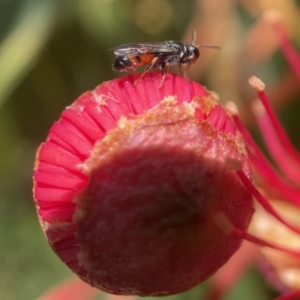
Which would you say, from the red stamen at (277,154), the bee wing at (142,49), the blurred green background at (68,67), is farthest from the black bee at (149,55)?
the blurred green background at (68,67)

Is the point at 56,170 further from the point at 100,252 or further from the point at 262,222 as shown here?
the point at 262,222

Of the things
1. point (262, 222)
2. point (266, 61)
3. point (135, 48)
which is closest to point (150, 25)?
point (266, 61)

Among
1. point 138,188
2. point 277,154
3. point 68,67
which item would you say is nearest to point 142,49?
point 138,188

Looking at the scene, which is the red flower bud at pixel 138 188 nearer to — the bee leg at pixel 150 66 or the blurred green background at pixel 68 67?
the bee leg at pixel 150 66

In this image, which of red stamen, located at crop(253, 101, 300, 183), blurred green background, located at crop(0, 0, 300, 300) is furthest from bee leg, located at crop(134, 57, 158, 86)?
blurred green background, located at crop(0, 0, 300, 300)

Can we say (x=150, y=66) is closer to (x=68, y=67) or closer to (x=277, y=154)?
(x=277, y=154)

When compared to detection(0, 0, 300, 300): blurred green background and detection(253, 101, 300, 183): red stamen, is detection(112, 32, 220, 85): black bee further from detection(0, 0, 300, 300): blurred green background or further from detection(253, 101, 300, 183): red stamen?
detection(0, 0, 300, 300): blurred green background
